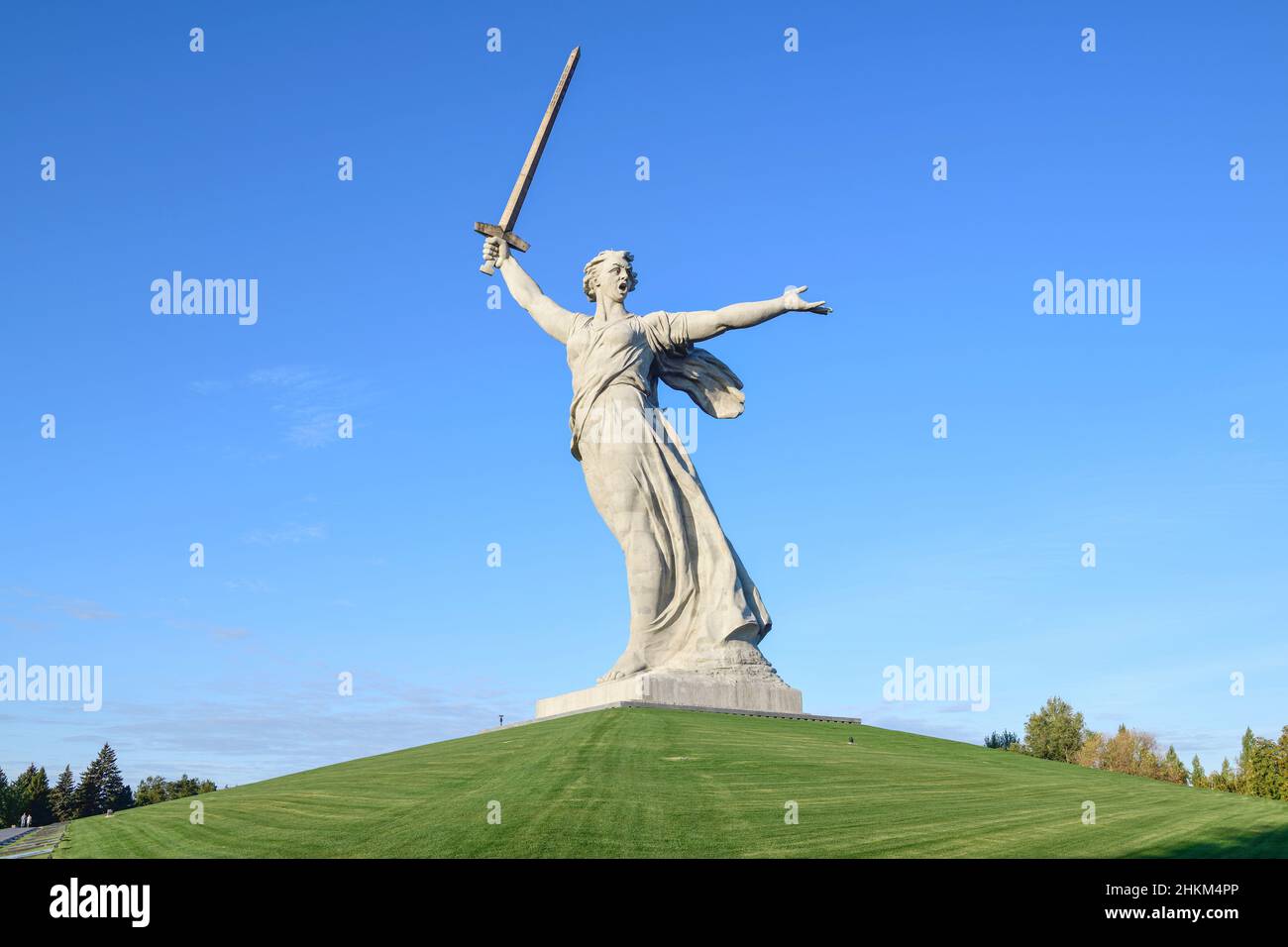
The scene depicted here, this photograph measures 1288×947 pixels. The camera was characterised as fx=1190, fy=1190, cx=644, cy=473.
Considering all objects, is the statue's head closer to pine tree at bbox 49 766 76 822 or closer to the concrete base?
the concrete base

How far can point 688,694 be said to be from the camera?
21891 millimetres

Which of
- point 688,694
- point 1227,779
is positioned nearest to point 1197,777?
point 1227,779

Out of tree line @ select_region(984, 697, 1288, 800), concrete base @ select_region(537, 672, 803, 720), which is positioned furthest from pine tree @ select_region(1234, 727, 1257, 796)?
concrete base @ select_region(537, 672, 803, 720)

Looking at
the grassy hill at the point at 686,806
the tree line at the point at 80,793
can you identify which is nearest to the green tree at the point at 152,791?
the tree line at the point at 80,793

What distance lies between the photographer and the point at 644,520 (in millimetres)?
23750

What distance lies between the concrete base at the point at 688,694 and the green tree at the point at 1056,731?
19640mm

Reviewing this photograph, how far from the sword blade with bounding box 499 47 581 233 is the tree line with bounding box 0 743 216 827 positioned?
2146cm

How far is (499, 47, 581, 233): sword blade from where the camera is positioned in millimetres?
25766

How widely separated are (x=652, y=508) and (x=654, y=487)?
0.43 meters

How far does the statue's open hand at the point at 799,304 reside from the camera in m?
23.3

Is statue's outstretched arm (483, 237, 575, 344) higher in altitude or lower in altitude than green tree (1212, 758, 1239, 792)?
higher
